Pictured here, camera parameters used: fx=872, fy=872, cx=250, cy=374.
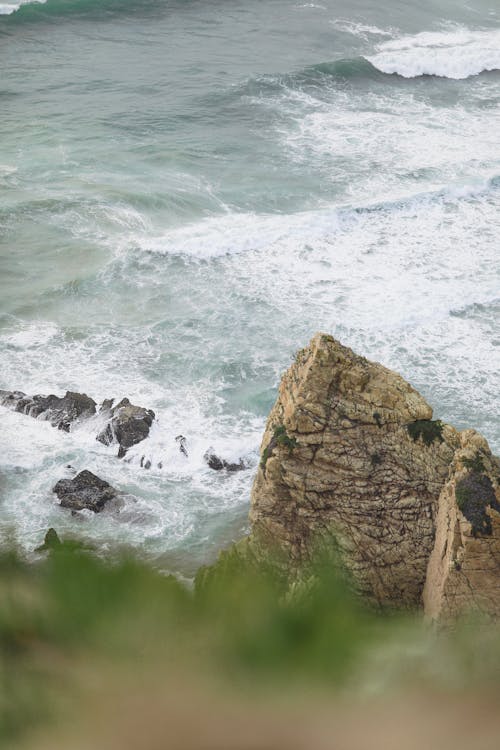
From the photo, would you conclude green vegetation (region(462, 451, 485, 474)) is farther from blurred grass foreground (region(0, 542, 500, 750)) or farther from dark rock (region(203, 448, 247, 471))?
blurred grass foreground (region(0, 542, 500, 750))

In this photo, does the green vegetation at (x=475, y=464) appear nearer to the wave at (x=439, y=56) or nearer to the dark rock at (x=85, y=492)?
the dark rock at (x=85, y=492)

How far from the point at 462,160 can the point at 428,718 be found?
32.3 meters

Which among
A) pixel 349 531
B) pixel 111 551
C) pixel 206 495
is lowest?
pixel 206 495

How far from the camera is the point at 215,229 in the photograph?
27.0 metres

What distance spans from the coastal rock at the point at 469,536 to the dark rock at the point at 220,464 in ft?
20.2

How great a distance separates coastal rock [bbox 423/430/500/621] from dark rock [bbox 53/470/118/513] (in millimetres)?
6551

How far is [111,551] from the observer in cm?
183

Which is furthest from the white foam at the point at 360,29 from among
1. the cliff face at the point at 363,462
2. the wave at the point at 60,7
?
the cliff face at the point at 363,462

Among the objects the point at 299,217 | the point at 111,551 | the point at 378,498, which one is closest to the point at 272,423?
the point at 378,498

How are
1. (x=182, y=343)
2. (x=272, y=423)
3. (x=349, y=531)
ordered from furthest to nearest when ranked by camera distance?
(x=182, y=343)
(x=272, y=423)
(x=349, y=531)

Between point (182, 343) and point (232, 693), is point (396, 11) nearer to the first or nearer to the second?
point (182, 343)

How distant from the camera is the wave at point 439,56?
42031 mm

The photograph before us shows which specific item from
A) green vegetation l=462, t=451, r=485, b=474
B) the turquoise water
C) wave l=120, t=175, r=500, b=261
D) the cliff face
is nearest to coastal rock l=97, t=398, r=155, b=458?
the turquoise water

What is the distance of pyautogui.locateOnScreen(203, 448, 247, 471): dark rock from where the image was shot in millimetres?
17047
